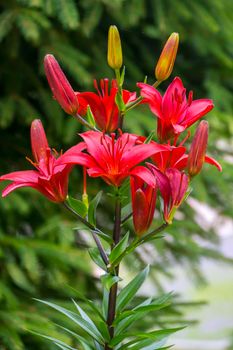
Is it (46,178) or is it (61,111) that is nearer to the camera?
(46,178)

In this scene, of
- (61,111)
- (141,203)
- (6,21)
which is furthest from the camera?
(61,111)

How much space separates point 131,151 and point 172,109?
0.07 meters

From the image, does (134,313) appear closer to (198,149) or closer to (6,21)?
(198,149)

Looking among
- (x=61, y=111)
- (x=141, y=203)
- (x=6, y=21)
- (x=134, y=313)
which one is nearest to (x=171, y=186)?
(x=141, y=203)

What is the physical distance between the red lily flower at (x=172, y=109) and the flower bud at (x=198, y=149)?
17 millimetres

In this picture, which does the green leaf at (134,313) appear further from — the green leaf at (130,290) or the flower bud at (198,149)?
the flower bud at (198,149)

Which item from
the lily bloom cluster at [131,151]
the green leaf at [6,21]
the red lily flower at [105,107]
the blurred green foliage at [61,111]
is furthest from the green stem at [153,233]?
the green leaf at [6,21]

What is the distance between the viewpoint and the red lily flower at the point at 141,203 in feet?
2.66

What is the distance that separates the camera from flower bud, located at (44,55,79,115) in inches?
33.3

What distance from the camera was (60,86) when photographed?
0.85 meters

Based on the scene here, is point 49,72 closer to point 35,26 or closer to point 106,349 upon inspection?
point 106,349

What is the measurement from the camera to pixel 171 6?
1989mm

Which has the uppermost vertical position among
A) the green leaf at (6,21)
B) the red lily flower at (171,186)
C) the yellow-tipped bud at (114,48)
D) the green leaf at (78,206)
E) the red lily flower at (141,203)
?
the green leaf at (6,21)

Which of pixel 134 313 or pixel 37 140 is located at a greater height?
pixel 37 140
